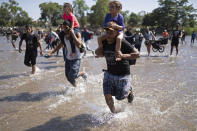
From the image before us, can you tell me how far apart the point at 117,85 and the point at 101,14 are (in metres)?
87.3

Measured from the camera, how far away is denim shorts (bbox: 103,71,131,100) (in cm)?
330

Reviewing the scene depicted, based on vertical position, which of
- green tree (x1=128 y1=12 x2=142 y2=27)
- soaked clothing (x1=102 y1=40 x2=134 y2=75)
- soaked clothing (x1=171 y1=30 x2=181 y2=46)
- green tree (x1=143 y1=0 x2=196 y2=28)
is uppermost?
green tree (x1=128 y1=12 x2=142 y2=27)

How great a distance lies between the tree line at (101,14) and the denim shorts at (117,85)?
142 feet

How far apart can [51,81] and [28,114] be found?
8.44ft

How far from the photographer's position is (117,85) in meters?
3.33

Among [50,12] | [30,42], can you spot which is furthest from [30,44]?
[50,12]

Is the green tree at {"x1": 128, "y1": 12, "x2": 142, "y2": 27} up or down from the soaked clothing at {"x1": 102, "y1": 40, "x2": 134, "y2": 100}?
up

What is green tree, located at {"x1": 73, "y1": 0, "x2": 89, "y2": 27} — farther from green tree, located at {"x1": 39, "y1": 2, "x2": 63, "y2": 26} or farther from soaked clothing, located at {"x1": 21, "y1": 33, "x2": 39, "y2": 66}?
soaked clothing, located at {"x1": 21, "y1": 33, "x2": 39, "y2": 66}

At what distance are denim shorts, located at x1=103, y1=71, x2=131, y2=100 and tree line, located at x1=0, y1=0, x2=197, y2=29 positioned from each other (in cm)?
4335

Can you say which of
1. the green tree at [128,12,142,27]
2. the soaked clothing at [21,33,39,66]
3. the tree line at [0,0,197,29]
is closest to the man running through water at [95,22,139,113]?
the soaked clothing at [21,33,39,66]

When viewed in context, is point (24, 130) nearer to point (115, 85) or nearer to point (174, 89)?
point (115, 85)

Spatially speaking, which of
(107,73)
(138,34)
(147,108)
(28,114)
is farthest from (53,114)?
(138,34)

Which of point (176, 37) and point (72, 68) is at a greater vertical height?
point (176, 37)

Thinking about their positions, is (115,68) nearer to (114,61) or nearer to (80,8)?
(114,61)
